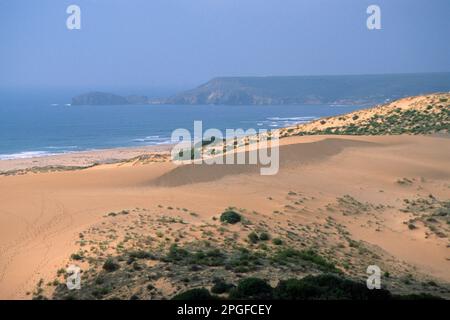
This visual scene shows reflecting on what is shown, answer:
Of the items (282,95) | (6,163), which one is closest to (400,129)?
(6,163)

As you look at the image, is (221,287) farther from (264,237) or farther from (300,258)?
(264,237)

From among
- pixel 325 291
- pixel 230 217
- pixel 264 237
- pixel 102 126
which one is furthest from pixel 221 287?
pixel 102 126

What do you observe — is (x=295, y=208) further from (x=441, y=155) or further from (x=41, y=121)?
(x=41, y=121)

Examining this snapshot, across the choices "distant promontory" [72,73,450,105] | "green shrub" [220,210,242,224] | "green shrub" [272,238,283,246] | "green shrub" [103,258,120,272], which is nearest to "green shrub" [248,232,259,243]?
"green shrub" [272,238,283,246]

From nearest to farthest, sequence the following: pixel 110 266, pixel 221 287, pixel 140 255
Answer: pixel 221 287 < pixel 110 266 < pixel 140 255
